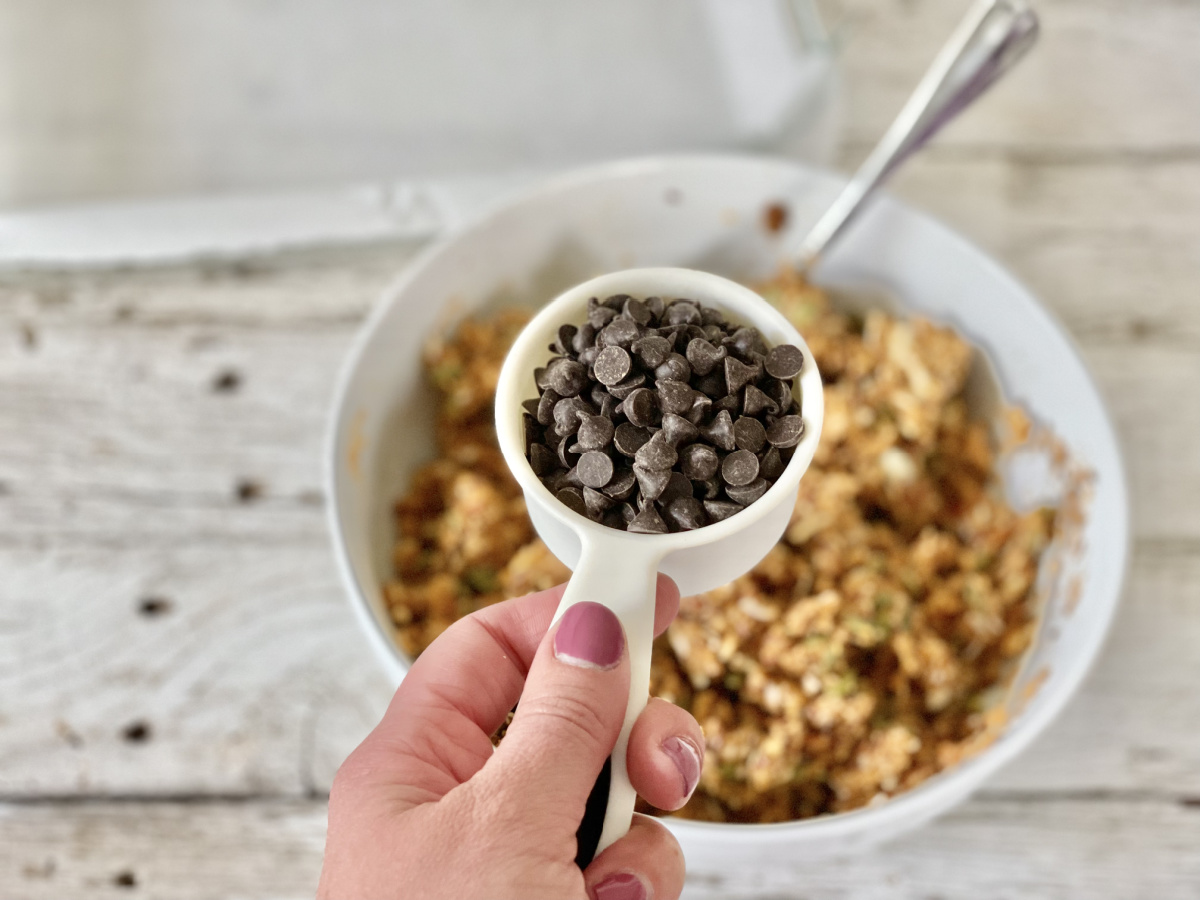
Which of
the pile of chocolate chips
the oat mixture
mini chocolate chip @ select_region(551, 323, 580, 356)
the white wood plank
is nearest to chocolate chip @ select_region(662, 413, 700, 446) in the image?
the pile of chocolate chips

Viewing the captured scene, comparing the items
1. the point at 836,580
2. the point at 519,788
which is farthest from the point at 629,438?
the point at 836,580

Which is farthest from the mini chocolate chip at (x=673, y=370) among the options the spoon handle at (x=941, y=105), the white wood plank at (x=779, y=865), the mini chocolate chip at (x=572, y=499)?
the white wood plank at (x=779, y=865)

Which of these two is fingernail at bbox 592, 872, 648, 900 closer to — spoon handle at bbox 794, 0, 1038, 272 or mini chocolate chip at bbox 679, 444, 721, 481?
mini chocolate chip at bbox 679, 444, 721, 481

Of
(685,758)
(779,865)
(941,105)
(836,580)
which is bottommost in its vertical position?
(779,865)

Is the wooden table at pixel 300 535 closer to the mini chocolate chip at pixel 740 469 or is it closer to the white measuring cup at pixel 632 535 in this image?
the white measuring cup at pixel 632 535

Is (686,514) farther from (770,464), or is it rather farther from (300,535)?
(300,535)

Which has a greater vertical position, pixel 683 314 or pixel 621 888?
pixel 683 314
